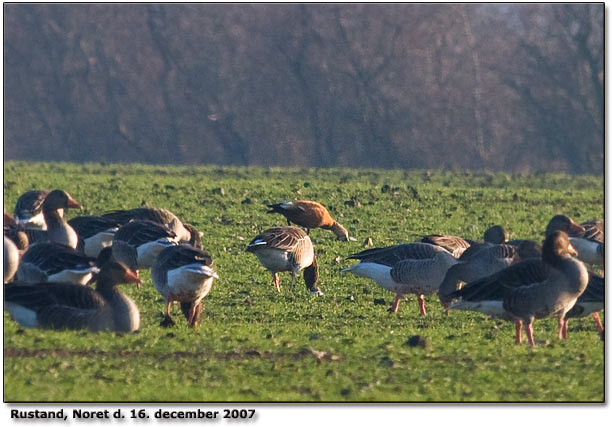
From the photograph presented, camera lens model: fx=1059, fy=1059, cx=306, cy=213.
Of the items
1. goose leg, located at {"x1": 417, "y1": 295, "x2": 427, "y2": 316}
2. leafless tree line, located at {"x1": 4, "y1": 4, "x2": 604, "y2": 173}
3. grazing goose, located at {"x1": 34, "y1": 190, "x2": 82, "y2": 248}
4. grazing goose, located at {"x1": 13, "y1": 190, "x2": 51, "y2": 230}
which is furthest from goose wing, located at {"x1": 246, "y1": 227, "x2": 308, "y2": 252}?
leafless tree line, located at {"x1": 4, "y1": 4, "x2": 604, "y2": 173}

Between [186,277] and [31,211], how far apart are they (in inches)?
264

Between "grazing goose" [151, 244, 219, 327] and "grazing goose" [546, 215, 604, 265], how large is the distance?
6.30 m

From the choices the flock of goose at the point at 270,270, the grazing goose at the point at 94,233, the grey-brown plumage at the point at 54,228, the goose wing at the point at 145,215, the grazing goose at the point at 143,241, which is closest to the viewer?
the flock of goose at the point at 270,270

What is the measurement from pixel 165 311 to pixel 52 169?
1059 inches

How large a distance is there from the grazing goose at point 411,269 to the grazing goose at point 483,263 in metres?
0.33

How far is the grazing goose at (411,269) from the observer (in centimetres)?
1502

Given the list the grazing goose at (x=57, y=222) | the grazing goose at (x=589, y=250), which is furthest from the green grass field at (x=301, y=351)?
the grazing goose at (x=589, y=250)

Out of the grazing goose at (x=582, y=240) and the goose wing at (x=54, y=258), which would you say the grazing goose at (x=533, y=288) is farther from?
the goose wing at (x=54, y=258)

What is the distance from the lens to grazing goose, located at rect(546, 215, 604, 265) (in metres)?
17.1

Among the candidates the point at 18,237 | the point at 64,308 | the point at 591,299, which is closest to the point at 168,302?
the point at 64,308

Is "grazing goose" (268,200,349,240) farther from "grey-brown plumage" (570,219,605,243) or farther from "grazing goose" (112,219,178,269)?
"grazing goose" (112,219,178,269)

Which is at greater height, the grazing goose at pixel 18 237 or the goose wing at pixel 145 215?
the goose wing at pixel 145 215

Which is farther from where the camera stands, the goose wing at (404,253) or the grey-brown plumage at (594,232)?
the grey-brown plumage at (594,232)

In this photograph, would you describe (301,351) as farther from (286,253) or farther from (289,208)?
(289,208)
